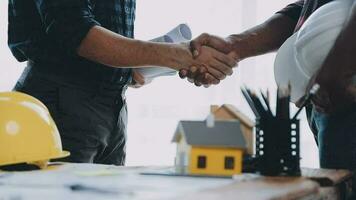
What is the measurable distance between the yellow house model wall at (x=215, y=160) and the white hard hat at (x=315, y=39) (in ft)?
1.03

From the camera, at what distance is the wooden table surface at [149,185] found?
0.82 meters

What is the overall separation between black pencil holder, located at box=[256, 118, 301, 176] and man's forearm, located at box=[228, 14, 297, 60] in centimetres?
75

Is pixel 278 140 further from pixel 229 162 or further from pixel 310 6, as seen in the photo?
pixel 310 6

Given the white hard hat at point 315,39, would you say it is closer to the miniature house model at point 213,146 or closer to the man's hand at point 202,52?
the miniature house model at point 213,146

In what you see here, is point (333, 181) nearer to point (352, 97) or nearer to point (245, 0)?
point (352, 97)

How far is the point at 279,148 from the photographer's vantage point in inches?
42.9

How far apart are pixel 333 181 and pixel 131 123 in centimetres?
186

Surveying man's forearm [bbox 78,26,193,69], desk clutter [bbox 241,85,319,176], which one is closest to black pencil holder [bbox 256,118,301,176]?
desk clutter [bbox 241,85,319,176]

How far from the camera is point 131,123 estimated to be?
280cm

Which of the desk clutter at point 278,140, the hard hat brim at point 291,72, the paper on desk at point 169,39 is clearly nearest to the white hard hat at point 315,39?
the hard hat brim at point 291,72

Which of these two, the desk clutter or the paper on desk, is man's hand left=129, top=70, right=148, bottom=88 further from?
the desk clutter

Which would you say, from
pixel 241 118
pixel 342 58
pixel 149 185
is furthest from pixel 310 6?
pixel 149 185

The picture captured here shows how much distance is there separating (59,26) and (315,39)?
28.5 inches

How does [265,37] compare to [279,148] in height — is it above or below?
above
